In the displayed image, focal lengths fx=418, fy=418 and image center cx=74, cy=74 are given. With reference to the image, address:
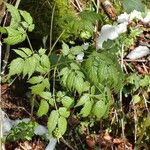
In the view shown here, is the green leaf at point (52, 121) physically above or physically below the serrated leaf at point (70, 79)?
below

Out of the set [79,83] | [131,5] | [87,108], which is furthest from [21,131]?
[131,5]

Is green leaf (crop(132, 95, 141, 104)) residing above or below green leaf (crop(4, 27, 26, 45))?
below

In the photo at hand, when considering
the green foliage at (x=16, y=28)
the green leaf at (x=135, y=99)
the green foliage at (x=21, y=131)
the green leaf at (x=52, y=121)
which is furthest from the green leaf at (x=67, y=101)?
the green leaf at (x=135, y=99)

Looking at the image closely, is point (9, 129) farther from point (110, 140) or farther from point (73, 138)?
point (110, 140)

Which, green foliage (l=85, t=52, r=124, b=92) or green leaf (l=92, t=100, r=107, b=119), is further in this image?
green leaf (l=92, t=100, r=107, b=119)

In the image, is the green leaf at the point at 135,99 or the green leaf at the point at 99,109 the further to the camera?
the green leaf at the point at 135,99

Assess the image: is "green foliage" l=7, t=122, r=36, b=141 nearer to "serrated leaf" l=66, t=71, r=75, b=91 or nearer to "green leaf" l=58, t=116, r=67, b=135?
"green leaf" l=58, t=116, r=67, b=135

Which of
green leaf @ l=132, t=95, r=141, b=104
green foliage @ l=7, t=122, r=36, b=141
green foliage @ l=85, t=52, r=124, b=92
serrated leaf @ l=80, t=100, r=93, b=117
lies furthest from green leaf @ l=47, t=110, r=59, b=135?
green leaf @ l=132, t=95, r=141, b=104

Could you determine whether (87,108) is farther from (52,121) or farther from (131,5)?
(131,5)

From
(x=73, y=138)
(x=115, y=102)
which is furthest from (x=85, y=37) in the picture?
(x=73, y=138)

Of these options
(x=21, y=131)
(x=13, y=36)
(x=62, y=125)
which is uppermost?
(x=13, y=36)

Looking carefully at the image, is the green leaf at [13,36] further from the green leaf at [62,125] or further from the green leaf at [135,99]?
the green leaf at [135,99]
